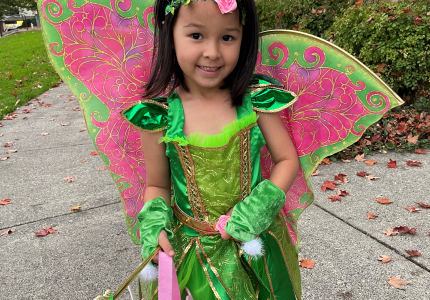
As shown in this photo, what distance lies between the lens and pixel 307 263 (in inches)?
104

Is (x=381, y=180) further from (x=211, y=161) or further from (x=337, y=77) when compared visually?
(x=211, y=161)

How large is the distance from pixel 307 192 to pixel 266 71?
0.59 metres

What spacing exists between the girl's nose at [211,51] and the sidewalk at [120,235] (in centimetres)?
171

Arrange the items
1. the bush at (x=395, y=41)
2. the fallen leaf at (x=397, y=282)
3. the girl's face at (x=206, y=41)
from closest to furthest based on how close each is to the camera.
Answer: the girl's face at (x=206, y=41), the fallen leaf at (x=397, y=282), the bush at (x=395, y=41)

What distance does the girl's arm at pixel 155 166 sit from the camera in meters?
1.47

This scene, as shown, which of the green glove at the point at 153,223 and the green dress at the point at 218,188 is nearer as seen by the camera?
the green glove at the point at 153,223

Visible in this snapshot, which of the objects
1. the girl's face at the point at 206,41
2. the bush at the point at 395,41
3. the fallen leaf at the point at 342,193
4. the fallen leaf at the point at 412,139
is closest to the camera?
the girl's face at the point at 206,41

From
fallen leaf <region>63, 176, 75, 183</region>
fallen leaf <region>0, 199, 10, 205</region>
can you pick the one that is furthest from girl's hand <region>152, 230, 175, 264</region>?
fallen leaf <region>63, 176, 75, 183</region>

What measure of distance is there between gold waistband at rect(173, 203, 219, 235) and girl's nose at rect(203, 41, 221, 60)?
616 mm

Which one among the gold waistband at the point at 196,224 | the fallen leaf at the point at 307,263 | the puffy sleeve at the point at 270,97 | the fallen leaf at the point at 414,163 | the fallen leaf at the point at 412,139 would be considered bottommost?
the fallen leaf at the point at 307,263

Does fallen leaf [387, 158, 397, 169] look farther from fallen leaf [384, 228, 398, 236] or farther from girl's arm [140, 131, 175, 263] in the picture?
girl's arm [140, 131, 175, 263]

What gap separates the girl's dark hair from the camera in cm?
140

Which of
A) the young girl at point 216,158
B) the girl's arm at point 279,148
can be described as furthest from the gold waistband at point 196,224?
the girl's arm at point 279,148

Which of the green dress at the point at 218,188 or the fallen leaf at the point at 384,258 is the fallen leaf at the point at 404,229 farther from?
the green dress at the point at 218,188
